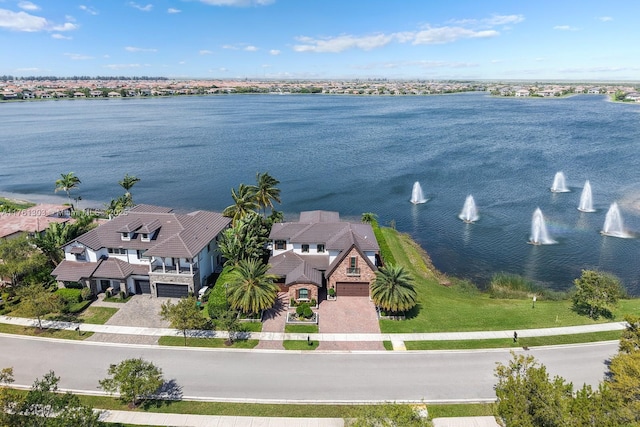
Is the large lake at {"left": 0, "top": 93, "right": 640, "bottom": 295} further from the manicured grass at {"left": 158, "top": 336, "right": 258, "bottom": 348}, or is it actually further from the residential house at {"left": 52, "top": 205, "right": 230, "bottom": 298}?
the residential house at {"left": 52, "top": 205, "right": 230, "bottom": 298}

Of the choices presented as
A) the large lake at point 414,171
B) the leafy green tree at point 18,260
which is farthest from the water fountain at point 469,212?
the leafy green tree at point 18,260

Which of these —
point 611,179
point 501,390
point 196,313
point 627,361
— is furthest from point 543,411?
point 611,179

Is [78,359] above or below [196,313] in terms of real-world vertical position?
below

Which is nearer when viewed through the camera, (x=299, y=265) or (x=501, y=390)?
(x=501, y=390)

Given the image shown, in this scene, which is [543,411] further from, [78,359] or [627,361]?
[78,359]

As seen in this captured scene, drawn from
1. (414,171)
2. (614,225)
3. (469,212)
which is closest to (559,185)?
(614,225)

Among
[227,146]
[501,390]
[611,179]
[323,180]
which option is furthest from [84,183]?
[611,179]

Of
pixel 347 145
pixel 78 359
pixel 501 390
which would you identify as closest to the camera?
pixel 501 390

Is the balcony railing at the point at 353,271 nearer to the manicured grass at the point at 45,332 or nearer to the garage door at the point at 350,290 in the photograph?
the garage door at the point at 350,290

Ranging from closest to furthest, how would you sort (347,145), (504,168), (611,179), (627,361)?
(627,361), (611,179), (504,168), (347,145)
